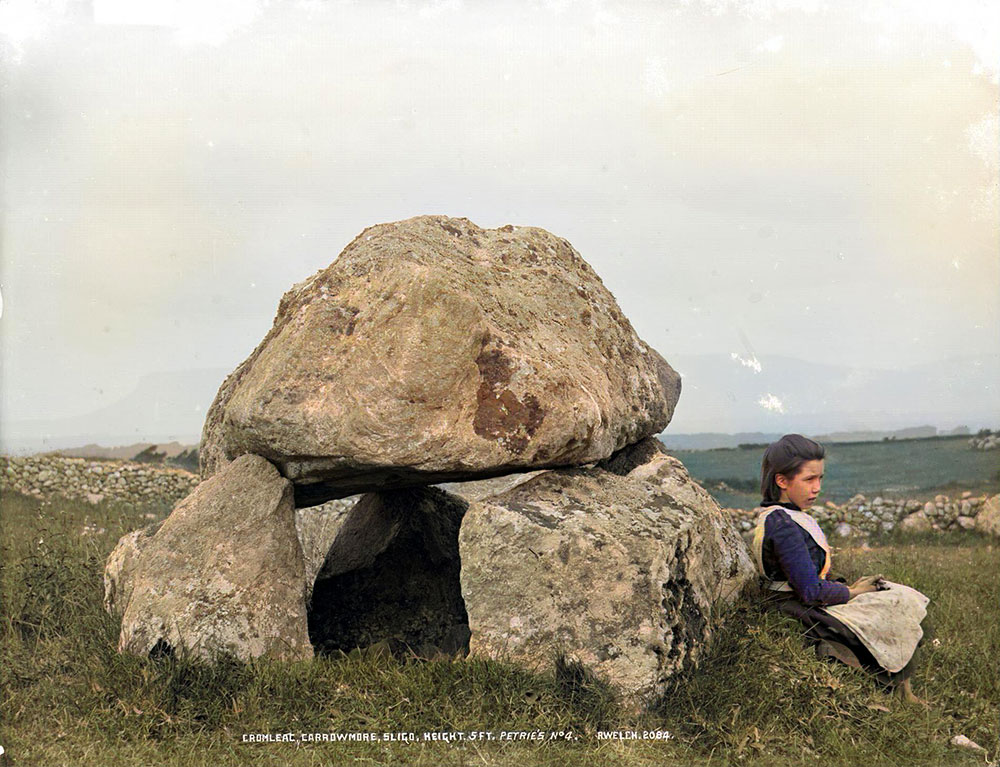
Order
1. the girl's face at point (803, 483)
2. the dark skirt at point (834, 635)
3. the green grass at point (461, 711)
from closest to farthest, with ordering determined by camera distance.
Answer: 1. the green grass at point (461, 711)
2. the dark skirt at point (834, 635)
3. the girl's face at point (803, 483)

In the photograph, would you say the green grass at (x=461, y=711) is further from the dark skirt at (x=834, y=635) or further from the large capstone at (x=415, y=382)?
the large capstone at (x=415, y=382)

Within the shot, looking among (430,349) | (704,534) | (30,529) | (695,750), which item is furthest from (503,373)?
(30,529)

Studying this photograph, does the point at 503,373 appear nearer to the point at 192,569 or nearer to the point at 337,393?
the point at 337,393

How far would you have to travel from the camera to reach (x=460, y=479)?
219 inches

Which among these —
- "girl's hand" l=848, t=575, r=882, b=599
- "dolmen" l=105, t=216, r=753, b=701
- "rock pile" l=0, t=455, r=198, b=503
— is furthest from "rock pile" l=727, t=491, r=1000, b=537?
"rock pile" l=0, t=455, r=198, b=503

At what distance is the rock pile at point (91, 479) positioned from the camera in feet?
45.6

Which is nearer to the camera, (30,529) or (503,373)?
(503,373)

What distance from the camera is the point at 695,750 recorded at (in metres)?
5.00

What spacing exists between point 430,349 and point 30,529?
7296mm

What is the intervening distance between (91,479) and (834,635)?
12501 millimetres

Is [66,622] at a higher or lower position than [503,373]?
lower

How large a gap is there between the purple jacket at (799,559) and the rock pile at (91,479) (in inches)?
415

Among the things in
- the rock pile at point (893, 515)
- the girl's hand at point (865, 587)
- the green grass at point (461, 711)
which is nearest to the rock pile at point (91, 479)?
the green grass at point (461, 711)

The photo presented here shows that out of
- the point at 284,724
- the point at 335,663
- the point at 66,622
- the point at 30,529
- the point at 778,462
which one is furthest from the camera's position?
the point at 30,529
